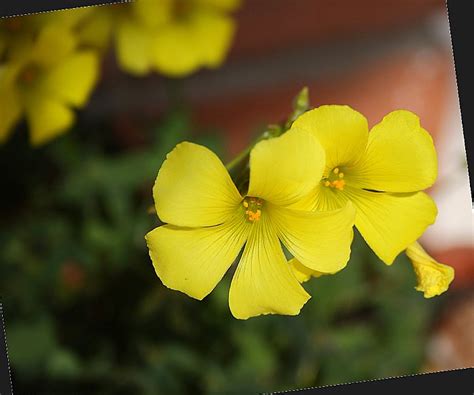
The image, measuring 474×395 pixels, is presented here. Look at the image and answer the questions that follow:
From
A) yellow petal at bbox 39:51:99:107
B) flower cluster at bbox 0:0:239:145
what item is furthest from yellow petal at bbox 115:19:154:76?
yellow petal at bbox 39:51:99:107

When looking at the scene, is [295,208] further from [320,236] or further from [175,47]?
[175,47]

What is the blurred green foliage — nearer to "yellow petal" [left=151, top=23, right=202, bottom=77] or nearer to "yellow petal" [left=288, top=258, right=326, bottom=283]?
"yellow petal" [left=151, top=23, right=202, bottom=77]

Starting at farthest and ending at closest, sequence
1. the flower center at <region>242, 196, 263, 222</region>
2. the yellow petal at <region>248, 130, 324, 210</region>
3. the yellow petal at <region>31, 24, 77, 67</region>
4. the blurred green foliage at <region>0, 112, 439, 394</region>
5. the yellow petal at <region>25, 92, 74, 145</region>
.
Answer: the blurred green foliage at <region>0, 112, 439, 394</region>, the yellow petal at <region>25, 92, 74, 145</region>, the yellow petal at <region>31, 24, 77, 67</region>, the flower center at <region>242, 196, 263, 222</region>, the yellow petal at <region>248, 130, 324, 210</region>

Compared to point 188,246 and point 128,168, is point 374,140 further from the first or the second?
point 128,168

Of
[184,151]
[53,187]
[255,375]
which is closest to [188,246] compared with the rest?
[184,151]

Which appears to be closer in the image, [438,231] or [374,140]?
[374,140]

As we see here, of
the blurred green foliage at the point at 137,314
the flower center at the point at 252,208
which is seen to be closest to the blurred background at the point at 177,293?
the blurred green foliage at the point at 137,314

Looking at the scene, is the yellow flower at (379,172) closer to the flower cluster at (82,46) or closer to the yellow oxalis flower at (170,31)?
the flower cluster at (82,46)
